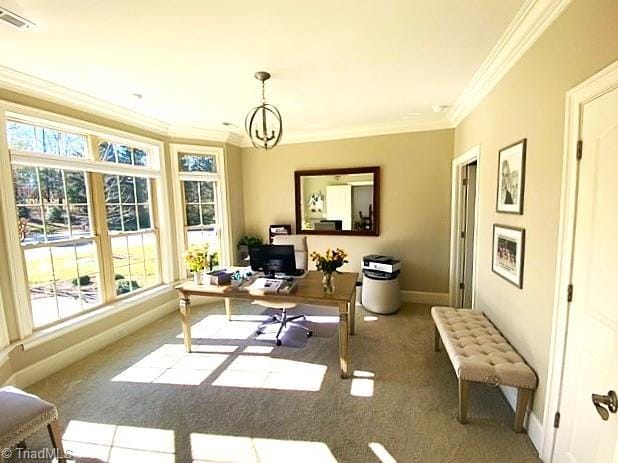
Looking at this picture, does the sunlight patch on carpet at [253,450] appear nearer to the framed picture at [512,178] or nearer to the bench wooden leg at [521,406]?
the bench wooden leg at [521,406]

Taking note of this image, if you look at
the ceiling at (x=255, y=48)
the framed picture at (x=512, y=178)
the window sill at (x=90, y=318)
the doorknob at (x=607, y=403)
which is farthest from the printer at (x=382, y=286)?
the doorknob at (x=607, y=403)

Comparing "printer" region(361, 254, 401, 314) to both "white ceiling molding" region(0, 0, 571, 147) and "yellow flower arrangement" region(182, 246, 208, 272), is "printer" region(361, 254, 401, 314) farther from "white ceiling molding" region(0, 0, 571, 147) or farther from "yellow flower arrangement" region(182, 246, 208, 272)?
"yellow flower arrangement" region(182, 246, 208, 272)

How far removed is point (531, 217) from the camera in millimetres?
1953

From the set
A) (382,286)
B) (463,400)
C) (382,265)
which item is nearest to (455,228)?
(382,265)

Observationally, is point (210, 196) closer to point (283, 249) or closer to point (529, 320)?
point (283, 249)

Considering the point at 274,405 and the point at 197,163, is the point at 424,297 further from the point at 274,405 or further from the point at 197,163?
the point at 197,163

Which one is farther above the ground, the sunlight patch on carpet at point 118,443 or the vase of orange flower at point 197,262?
the vase of orange flower at point 197,262

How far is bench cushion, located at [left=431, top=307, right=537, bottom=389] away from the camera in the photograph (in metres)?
1.89

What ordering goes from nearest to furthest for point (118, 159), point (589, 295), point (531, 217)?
point (589, 295), point (531, 217), point (118, 159)

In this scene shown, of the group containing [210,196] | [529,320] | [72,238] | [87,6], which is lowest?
[529,320]

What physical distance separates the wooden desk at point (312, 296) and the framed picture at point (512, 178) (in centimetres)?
147

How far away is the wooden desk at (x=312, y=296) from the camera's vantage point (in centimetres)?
262

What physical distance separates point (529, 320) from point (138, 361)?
11.2 ft

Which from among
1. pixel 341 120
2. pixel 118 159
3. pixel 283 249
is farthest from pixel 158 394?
pixel 341 120
